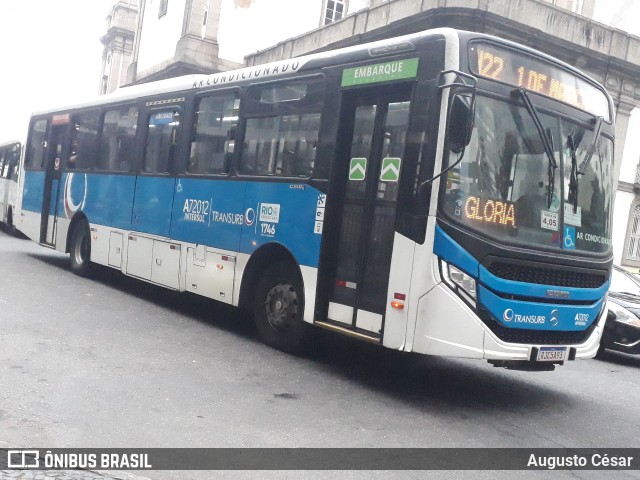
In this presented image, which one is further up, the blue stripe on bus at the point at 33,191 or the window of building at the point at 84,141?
the window of building at the point at 84,141

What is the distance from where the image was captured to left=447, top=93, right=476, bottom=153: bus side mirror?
6461mm

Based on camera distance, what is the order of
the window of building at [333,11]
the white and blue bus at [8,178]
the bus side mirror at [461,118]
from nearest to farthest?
1. the bus side mirror at [461,118]
2. the white and blue bus at [8,178]
3. the window of building at [333,11]

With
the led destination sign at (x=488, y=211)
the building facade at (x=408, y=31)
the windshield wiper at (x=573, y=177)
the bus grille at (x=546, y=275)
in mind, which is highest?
the building facade at (x=408, y=31)

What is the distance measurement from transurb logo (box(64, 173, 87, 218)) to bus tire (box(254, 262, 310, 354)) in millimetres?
5815

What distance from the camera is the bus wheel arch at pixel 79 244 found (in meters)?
13.4

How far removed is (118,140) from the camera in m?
12.8

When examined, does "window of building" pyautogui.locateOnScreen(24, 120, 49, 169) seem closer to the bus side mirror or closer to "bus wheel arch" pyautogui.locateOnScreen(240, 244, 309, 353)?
"bus wheel arch" pyautogui.locateOnScreen(240, 244, 309, 353)

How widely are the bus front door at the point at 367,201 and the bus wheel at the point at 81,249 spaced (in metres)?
6.89

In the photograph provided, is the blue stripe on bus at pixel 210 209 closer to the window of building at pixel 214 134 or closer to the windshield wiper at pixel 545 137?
the window of building at pixel 214 134

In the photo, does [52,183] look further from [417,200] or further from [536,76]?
[536,76]

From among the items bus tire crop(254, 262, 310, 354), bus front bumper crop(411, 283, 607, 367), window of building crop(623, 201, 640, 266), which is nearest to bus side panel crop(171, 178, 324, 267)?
bus tire crop(254, 262, 310, 354)

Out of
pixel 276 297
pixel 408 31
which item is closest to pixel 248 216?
pixel 276 297

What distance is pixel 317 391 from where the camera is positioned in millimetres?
7051

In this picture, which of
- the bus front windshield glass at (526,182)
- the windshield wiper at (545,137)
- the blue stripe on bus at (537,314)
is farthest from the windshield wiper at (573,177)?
the blue stripe on bus at (537,314)
